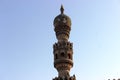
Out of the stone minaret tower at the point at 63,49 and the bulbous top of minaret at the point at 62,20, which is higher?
the bulbous top of minaret at the point at 62,20

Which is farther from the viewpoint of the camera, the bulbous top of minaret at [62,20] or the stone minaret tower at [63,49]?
the bulbous top of minaret at [62,20]

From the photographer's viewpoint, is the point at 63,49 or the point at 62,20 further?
the point at 62,20

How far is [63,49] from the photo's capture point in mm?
44312

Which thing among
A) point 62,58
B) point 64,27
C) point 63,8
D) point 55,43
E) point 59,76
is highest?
point 63,8

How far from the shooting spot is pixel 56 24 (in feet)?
155

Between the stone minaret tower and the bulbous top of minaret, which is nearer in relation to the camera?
the stone minaret tower

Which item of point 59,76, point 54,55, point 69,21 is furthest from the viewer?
point 69,21

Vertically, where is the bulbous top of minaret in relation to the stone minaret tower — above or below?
above

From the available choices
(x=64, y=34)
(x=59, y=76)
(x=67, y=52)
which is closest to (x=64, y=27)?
(x=64, y=34)

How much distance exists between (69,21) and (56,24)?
2.54 metres

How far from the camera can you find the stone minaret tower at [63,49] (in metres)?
42.8

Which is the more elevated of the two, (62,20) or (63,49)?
(62,20)

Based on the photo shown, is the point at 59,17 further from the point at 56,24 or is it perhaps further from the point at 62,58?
the point at 62,58

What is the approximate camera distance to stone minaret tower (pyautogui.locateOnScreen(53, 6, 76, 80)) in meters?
42.8
